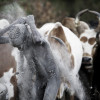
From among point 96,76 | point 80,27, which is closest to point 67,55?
point 96,76

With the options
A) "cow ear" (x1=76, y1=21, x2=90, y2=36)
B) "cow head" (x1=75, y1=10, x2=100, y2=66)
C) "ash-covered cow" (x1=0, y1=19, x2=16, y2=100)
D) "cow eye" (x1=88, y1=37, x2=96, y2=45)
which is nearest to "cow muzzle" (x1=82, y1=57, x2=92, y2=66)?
"cow head" (x1=75, y1=10, x2=100, y2=66)

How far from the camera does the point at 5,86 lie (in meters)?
3.22

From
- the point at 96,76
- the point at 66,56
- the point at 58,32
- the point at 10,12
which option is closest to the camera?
the point at 66,56

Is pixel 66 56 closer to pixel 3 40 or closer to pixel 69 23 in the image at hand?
pixel 3 40

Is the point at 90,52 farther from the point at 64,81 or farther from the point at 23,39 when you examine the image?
the point at 23,39

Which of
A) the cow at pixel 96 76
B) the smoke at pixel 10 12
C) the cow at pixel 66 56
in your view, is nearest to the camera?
the cow at pixel 66 56

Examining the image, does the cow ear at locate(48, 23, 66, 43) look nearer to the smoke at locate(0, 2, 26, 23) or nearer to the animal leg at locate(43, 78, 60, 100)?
the smoke at locate(0, 2, 26, 23)

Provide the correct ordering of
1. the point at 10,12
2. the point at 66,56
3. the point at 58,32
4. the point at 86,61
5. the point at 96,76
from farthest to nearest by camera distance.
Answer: the point at 96,76, the point at 86,61, the point at 10,12, the point at 58,32, the point at 66,56

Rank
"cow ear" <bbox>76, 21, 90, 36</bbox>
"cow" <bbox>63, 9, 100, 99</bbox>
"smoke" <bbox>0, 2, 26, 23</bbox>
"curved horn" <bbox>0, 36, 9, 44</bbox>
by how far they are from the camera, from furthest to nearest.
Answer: "cow ear" <bbox>76, 21, 90, 36</bbox>, "cow" <bbox>63, 9, 100, 99</bbox>, "smoke" <bbox>0, 2, 26, 23</bbox>, "curved horn" <bbox>0, 36, 9, 44</bbox>

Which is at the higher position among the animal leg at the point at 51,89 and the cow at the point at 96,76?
the animal leg at the point at 51,89

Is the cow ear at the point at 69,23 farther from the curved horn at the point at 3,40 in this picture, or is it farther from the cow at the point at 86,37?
the curved horn at the point at 3,40

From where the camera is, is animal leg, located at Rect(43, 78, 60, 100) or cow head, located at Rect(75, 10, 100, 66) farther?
cow head, located at Rect(75, 10, 100, 66)

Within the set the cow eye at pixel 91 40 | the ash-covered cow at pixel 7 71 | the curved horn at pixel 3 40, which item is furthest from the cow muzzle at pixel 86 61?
the curved horn at pixel 3 40

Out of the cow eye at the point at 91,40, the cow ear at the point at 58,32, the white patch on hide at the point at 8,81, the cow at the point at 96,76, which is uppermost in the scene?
the cow ear at the point at 58,32
